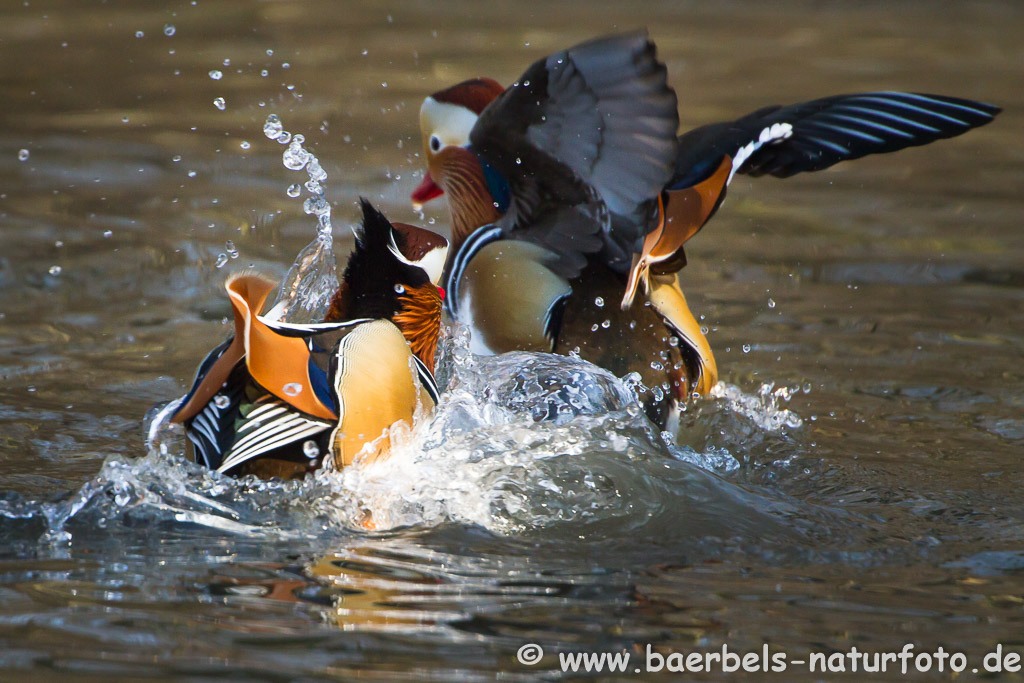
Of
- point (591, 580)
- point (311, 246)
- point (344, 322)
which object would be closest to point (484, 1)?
point (311, 246)

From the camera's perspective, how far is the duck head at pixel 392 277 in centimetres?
321

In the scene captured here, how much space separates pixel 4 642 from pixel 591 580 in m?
1.12

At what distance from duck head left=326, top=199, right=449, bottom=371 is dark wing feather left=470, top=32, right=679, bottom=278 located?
34 cm

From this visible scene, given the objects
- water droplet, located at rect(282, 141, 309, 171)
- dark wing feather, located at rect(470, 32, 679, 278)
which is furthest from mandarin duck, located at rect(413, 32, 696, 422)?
water droplet, located at rect(282, 141, 309, 171)

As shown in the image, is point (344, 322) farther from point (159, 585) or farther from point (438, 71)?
point (438, 71)

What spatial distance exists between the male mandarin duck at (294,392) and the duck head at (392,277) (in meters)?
0.05

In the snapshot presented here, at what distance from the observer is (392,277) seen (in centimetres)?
329

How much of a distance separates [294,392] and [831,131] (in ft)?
6.65

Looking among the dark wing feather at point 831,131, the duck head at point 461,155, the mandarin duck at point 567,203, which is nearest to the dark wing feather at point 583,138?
the mandarin duck at point 567,203

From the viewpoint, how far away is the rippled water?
2.38 metres

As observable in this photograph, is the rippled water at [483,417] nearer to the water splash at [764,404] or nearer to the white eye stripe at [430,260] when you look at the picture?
the water splash at [764,404]

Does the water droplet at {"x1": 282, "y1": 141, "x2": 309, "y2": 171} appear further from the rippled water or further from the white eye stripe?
the white eye stripe

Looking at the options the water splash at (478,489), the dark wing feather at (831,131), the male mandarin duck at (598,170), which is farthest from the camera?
the dark wing feather at (831,131)
